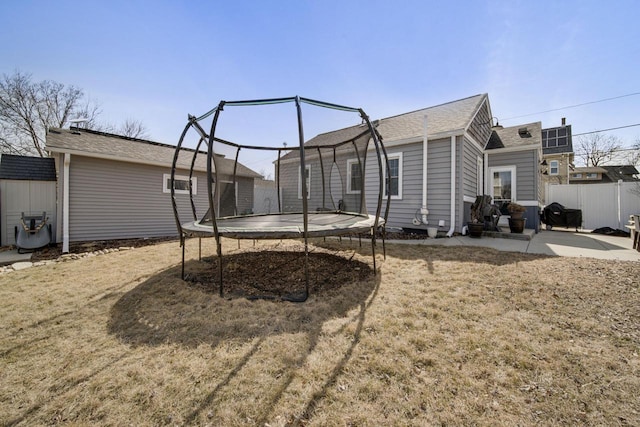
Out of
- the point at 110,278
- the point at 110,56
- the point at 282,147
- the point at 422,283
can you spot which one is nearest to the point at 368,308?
the point at 422,283

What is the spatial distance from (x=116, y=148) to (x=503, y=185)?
12728 mm

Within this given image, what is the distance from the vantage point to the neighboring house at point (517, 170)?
8297 millimetres

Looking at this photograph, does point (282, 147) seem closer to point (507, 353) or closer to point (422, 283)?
point (422, 283)

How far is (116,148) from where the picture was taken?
Answer: 7594mm

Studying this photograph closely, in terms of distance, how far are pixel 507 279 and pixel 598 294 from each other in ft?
2.76

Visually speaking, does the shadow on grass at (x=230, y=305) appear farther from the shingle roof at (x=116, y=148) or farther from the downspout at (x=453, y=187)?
the downspout at (x=453, y=187)

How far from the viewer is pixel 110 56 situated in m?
7.66

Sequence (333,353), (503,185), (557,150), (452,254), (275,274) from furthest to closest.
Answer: (557,150)
(503,185)
(452,254)
(275,274)
(333,353)

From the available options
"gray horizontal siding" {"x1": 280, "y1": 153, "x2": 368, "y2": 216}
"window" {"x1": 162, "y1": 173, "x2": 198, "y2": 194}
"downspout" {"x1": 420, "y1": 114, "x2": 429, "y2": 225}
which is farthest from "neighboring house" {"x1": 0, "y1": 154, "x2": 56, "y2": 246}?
"downspout" {"x1": 420, "y1": 114, "x2": 429, "y2": 225}

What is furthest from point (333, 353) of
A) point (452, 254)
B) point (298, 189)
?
point (298, 189)

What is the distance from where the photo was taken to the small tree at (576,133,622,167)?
24891mm

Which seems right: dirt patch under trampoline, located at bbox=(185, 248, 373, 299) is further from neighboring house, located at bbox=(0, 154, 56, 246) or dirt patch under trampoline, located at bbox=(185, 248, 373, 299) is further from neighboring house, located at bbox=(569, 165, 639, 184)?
neighboring house, located at bbox=(569, 165, 639, 184)

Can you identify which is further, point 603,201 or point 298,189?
point 603,201

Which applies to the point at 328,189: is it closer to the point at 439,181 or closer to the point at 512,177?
the point at 439,181
